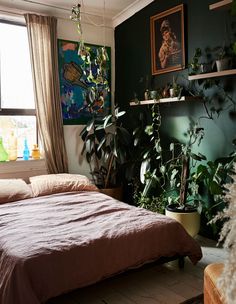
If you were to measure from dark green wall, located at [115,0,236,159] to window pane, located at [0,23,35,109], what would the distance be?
126 centimetres

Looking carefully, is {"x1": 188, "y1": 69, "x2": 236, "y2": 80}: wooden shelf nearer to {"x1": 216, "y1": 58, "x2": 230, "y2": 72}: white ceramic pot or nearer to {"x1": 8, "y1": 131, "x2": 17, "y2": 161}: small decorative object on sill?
{"x1": 216, "y1": 58, "x2": 230, "y2": 72}: white ceramic pot

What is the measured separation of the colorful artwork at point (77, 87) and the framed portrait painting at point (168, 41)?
66 cm

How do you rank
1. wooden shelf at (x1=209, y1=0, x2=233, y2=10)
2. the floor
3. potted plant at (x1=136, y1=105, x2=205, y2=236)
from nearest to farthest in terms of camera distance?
the floor < wooden shelf at (x1=209, y1=0, x2=233, y2=10) < potted plant at (x1=136, y1=105, x2=205, y2=236)

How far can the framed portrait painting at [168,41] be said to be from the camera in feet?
11.2

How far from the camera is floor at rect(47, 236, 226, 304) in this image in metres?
2.15

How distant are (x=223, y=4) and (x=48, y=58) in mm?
2044

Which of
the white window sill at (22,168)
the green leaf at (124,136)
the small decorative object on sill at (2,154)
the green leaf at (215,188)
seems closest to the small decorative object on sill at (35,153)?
the white window sill at (22,168)

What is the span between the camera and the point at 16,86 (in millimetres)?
3805

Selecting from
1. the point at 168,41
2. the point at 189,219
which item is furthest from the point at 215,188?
the point at 168,41

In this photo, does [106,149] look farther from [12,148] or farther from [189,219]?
[189,219]

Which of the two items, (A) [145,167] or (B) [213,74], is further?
(A) [145,167]

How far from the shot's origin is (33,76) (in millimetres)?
3709

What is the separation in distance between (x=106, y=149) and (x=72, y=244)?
211cm

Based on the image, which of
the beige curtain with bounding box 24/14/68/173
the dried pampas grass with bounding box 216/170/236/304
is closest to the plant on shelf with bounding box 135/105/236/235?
the beige curtain with bounding box 24/14/68/173
